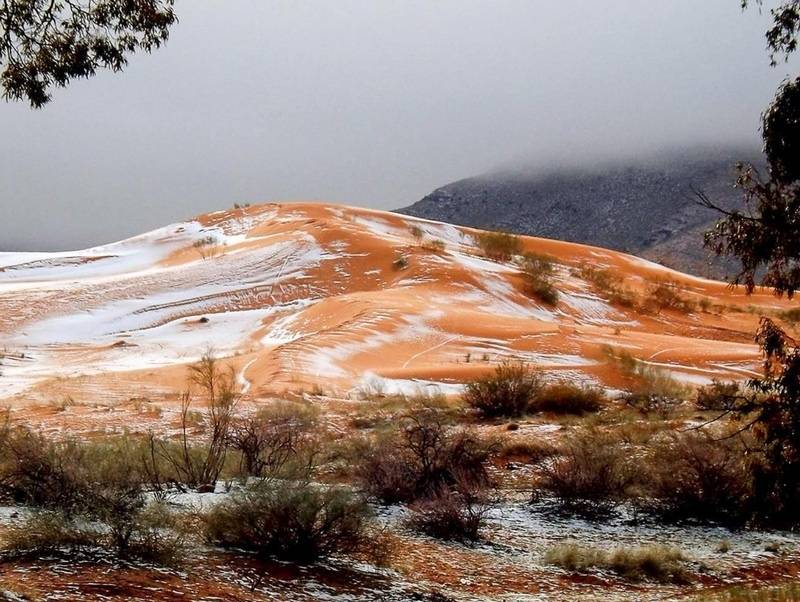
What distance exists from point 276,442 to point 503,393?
6373 millimetres

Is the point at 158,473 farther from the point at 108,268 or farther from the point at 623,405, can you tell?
the point at 108,268

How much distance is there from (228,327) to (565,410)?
658 inches

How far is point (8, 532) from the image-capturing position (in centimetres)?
664

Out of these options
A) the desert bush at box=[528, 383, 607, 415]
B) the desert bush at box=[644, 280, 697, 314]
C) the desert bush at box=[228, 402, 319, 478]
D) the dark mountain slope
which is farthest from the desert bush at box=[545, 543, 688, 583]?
the dark mountain slope

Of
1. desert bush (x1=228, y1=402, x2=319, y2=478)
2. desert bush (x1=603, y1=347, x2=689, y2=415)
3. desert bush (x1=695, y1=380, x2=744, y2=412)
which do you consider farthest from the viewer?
desert bush (x1=603, y1=347, x2=689, y2=415)

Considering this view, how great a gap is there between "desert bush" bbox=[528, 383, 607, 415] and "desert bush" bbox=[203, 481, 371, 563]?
9.44m

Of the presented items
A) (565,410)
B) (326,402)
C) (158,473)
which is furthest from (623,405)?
(158,473)

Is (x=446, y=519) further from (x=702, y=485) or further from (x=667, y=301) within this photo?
(x=667, y=301)

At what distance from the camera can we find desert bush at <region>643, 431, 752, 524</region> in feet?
33.6

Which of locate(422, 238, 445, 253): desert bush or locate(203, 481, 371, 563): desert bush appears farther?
locate(422, 238, 445, 253): desert bush

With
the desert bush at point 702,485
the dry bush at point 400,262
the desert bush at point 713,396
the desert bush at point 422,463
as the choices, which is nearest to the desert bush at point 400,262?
the dry bush at point 400,262

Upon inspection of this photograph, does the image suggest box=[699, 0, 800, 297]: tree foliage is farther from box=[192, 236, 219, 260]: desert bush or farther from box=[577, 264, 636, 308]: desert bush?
box=[192, 236, 219, 260]: desert bush

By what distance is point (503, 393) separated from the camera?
16297mm

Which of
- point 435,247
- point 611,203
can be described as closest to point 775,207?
point 435,247
